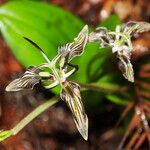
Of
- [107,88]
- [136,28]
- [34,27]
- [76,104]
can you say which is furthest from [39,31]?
[76,104]

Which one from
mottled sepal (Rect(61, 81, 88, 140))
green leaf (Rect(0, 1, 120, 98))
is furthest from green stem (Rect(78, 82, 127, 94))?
mottled sepal (Rect(61, 81, 88, 140))

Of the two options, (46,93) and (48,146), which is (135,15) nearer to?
(46,93)

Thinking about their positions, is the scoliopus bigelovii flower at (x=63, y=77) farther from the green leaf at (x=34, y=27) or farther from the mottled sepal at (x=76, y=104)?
the green leaf at (x=34, y=27)

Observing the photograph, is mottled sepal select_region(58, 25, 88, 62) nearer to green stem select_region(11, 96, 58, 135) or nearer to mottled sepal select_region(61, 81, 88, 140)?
mottled sepal select_region(61, 81, 88, 140)

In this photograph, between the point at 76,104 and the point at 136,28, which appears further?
the point at 136,28

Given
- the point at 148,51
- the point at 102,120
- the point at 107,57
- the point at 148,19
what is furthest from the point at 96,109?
the point at 148,19

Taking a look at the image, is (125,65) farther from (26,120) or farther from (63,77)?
(26,120)

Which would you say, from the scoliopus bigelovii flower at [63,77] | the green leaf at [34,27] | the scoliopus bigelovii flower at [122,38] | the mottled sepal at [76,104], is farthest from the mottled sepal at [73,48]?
the green leaf at [34,27]
